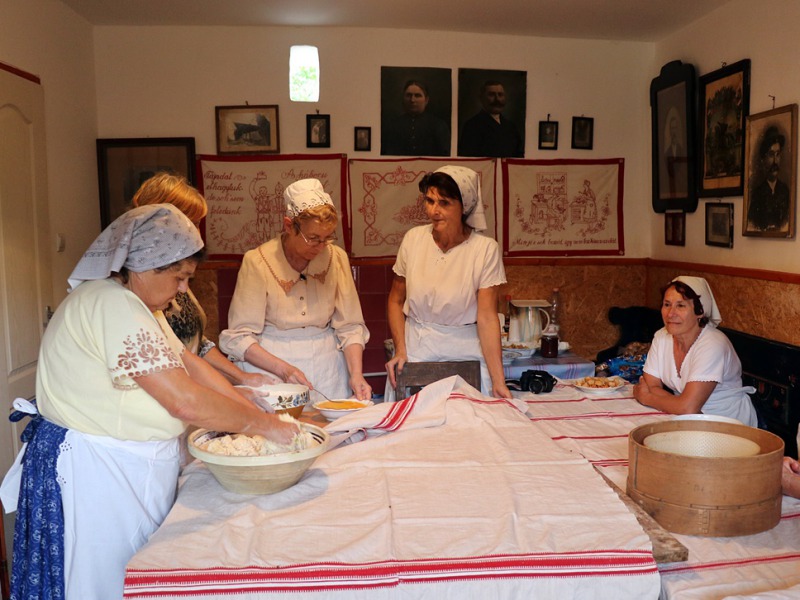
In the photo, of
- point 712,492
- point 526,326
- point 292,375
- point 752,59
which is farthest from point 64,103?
point 712,492

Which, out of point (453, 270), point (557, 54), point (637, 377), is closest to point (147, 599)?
point (453, 270)

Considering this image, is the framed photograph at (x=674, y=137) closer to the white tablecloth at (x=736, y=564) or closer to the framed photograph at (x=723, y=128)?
the framed photograph at (x=723, y=128)

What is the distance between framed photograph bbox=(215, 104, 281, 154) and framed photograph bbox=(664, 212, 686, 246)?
8.96ft

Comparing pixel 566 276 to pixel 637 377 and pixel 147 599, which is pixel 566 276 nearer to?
pixel 637 377

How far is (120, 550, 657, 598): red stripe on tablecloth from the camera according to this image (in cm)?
142

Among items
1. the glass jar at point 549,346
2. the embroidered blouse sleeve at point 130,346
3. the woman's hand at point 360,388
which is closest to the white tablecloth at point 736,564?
the woman's hand at point 360,388

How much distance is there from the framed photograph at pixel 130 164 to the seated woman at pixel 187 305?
8.51 feet

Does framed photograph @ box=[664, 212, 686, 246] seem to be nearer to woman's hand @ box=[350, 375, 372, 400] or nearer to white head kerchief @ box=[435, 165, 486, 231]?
white head kerchief @ box=[435, 165, 486, 231]

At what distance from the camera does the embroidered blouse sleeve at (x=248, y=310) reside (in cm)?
291

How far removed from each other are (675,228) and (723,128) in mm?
837

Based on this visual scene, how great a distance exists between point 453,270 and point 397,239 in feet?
6.94

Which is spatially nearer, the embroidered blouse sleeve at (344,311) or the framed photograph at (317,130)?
the embroidered blouse sleeve at (344,311)

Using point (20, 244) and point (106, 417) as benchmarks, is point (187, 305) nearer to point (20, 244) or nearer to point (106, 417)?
point (106, 417)

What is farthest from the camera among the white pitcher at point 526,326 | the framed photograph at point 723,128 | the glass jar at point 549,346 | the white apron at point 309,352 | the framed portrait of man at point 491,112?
the framed portrait of man at point 491,112
